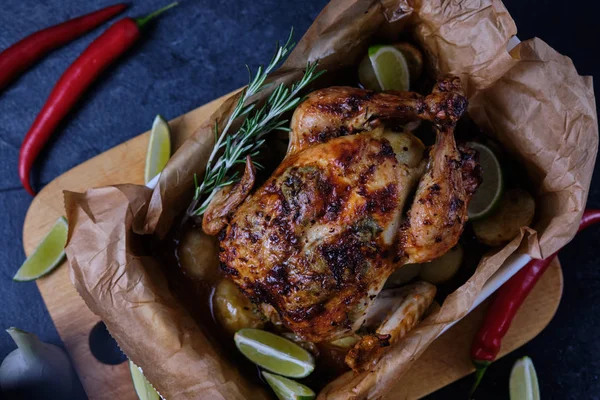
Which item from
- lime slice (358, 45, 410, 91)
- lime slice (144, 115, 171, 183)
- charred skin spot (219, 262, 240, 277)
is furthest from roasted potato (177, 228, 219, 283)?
lime slice (358, 45, 410, 91)

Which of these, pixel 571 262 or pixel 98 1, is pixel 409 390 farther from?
pixel 98 1

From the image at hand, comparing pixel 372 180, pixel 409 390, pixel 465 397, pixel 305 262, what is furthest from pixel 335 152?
pixel 465 397

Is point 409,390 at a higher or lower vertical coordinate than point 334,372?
lower

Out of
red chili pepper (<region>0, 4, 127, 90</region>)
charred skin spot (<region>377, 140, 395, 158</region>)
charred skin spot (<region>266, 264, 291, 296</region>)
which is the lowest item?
charred skin spot (<region>266, 264, 291, 296</region>)

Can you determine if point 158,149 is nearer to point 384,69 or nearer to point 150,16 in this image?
point 150,16

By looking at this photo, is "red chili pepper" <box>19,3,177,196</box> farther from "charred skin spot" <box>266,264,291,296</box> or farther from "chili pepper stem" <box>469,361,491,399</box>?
"chili pepper stem" <box>469,361,491,399</box>

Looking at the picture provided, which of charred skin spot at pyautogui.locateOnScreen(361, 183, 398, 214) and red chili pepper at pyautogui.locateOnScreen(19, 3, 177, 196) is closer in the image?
charred skin spot at pyautogui.locateOnScreen(361, 183, 398, 214)
